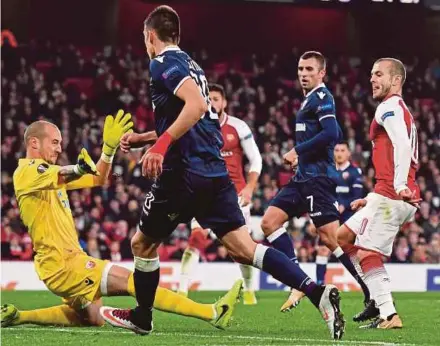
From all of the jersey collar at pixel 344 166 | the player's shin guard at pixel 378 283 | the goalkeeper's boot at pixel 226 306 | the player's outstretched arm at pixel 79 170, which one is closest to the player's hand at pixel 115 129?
the player's outstretched arm at pixel 79 170

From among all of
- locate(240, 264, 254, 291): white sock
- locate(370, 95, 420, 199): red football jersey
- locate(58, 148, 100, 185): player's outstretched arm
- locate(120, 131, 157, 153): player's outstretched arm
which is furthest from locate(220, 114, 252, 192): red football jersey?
locate(120, 131, 157, 153): player's outstretched arm

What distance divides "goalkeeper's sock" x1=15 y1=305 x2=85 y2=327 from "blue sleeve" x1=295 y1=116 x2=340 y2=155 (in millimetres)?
2800

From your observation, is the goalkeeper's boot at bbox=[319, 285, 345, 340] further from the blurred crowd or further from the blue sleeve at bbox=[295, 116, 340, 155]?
the blurred crowd

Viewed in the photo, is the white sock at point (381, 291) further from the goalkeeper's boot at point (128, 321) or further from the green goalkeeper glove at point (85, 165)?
the green goalkeeper glove at point (85, 165)

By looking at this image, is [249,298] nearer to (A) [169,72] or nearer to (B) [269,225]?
(B) [269,225]

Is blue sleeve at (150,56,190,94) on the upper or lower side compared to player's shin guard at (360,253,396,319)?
upper

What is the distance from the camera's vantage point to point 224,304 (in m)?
7.56

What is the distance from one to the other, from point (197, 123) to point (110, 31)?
23.2m

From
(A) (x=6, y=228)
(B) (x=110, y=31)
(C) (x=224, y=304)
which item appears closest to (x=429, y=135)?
(B) (x=110, y=31)

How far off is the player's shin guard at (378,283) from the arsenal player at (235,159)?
10.3 ft

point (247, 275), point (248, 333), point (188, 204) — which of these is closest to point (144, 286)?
point (188, 204)

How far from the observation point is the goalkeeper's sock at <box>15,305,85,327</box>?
7.82m

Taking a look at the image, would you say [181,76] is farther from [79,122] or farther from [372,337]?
A: [79,122]

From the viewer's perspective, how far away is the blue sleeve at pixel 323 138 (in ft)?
31.6
